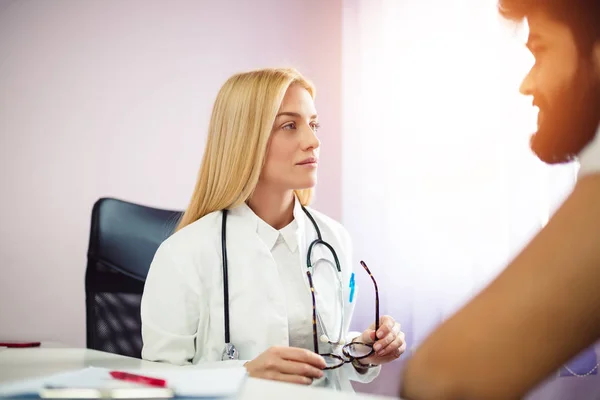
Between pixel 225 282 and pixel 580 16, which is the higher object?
pixel 580 16

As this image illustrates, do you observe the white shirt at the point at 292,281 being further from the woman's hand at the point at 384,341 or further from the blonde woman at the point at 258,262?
the woman's hand at the point at 384,341

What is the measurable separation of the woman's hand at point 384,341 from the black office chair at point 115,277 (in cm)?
57

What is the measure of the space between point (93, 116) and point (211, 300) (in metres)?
1.04

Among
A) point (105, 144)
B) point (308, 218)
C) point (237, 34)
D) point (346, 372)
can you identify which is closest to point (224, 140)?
point (308, 218)

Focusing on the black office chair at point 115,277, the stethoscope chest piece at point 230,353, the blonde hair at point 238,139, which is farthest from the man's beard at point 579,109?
the black office chair at point 115,277

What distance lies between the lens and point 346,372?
97cm

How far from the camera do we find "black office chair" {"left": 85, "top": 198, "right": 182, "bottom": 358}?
1130 mm

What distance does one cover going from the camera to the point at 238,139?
949mm

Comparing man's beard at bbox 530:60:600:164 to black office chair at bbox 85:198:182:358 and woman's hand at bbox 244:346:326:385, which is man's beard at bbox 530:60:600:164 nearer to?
woman's hand at bbox 244:346:326:385

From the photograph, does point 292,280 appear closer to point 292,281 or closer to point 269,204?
point 292,281

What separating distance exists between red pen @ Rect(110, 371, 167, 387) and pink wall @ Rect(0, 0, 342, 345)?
1.20 meters

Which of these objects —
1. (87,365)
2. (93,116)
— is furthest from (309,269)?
(93,116)

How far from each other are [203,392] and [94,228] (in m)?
0.81

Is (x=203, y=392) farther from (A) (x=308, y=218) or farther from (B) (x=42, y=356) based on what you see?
(A) (x=308, y=218)
